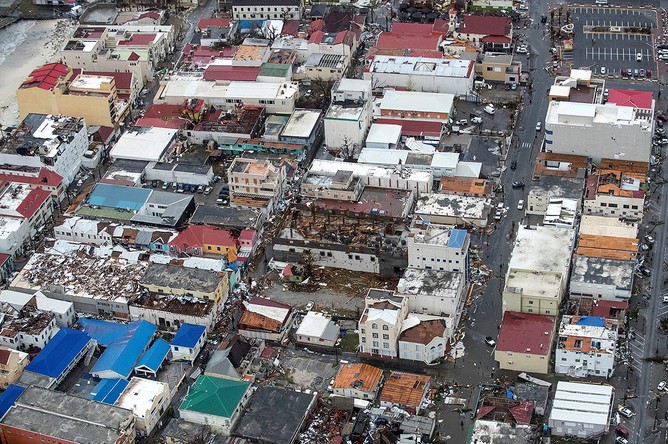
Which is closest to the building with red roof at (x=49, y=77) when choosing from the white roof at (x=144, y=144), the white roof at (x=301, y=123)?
the white roof at (x=144, y=144)

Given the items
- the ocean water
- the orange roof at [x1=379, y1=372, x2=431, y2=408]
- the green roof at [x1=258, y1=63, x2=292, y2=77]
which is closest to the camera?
the orange roof at [x1=379, y1=372, x2=431, y2=408]

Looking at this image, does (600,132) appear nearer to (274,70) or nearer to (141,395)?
(274,70)

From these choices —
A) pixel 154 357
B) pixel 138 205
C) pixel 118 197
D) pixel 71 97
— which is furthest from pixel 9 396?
pixel 71 97

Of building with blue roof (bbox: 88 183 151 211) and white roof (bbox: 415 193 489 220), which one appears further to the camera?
building with blue roof (bbox: 88 183 151 211)

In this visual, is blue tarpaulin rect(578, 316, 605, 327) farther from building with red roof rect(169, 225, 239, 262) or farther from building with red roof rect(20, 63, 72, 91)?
building with red roof rect(20, 63, 72, 91)

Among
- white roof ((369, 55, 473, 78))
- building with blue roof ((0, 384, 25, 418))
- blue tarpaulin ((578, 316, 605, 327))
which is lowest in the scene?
building with blue roof ((0, 384, 25, 418))

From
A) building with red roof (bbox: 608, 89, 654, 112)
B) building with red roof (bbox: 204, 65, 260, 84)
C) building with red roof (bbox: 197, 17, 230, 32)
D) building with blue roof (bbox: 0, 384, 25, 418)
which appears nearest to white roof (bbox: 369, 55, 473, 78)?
building with red roof (bbox: 204, 65, 260, 84)

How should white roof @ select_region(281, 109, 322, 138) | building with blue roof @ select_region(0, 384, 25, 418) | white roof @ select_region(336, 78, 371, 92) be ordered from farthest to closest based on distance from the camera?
1. white roof @ select_region(336, 78, 371, 92)
2. white roof @ select_region(281, 109, 322, 138)
3. building with blue roof @ select_region(0, 384, 25, 418)

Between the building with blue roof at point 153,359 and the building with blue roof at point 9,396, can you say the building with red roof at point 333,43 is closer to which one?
the building with blue roof at point 153,359
